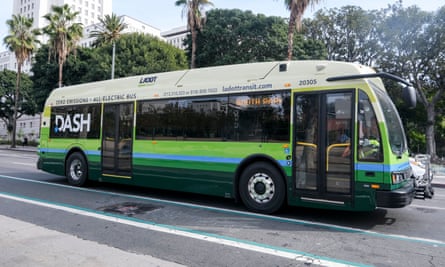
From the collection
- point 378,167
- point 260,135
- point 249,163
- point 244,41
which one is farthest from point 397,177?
point 244,41

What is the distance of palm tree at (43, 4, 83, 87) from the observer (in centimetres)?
3000

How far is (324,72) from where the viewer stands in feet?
21.2

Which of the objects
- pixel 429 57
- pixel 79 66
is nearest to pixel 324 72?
pixel 429 57

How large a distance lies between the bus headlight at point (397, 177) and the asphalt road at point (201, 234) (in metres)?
0.85

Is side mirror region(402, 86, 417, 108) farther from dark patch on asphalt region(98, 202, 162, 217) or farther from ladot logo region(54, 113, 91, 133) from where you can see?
ladot logo region(54, 113, 91, 133)

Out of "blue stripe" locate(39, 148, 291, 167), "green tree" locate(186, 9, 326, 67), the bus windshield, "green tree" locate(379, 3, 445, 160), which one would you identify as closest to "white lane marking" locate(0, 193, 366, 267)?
"blue stripe" locate(39, 148, 291, 167)

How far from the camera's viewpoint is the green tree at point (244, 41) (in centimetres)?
2867

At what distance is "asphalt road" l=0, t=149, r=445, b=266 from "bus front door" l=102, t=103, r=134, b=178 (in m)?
1.06

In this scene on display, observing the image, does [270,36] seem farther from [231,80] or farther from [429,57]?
[231,80]

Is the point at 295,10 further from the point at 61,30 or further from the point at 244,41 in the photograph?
the point at 61,30

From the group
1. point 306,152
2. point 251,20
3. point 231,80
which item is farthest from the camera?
point 251,20

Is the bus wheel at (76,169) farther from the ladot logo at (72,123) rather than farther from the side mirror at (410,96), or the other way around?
the side mirror at (410,96)

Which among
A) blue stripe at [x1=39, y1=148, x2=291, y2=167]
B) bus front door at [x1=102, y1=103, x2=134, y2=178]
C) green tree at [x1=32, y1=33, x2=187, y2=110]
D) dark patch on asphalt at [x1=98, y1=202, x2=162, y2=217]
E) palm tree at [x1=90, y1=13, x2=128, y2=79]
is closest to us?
dark patch on asphalt at [x1=98, y1=202, x2=162, y2=217]

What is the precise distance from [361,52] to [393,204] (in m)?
28.6
